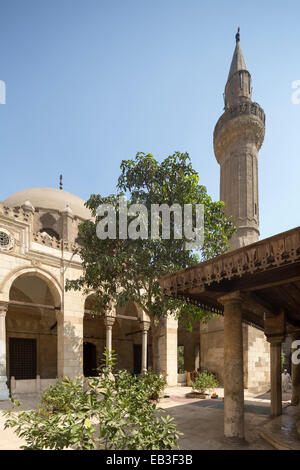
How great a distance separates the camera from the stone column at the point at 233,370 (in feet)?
18.9

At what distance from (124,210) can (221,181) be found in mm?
15446

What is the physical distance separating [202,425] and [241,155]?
62.8 feet

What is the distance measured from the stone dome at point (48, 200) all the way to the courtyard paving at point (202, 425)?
13.9 meters

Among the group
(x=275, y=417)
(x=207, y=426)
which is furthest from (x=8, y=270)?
(x=275, y=417)

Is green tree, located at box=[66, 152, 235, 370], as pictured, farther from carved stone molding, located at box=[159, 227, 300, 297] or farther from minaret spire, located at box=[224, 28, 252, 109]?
minaret spire, located at box=[224, 28, 252, 109]

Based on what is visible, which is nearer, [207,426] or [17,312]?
[207,426]

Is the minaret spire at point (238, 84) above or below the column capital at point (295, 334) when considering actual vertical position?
above

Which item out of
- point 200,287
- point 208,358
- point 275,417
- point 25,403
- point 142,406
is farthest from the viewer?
point 208,358

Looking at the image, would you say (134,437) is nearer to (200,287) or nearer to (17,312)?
(200,287)

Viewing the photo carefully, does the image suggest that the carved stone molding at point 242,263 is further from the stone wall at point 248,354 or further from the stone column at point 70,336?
the stone wall at point 248,354

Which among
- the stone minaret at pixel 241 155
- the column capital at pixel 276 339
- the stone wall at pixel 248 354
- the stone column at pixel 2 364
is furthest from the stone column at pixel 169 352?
the column capital at pixel 276 339

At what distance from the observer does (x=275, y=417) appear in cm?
796
